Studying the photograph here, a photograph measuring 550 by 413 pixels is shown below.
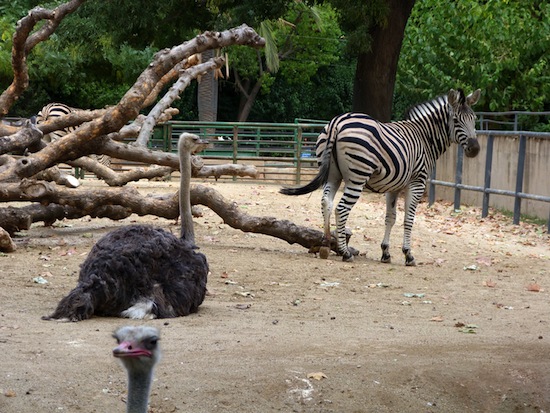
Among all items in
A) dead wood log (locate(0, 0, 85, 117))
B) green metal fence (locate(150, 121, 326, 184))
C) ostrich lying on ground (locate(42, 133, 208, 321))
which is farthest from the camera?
green metal fence (locate(150, 121, 326, 184))

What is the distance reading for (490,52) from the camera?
26312 mm

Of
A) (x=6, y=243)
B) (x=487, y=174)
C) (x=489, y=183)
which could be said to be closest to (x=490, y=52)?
(x=487, y=174)

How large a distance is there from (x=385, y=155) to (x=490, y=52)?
15.2 meters

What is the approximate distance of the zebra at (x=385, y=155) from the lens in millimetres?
11945

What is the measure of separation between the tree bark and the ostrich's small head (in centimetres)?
1798

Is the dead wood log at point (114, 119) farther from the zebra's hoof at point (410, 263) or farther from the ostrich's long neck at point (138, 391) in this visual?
the ostrich's long neck at point (138, 391)

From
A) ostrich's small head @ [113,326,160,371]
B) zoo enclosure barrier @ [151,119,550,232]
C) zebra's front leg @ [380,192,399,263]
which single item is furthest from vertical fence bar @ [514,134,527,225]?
ostrich's small head @ [113,326,160,371]

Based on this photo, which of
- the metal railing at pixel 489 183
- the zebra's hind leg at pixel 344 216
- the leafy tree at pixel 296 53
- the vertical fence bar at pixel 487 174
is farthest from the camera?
the leafy tree at pixel 296 53

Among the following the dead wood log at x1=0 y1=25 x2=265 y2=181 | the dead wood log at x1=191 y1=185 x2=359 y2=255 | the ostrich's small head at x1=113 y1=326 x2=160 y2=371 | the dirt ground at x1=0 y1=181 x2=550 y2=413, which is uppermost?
the dead wood log at x1=0 y1=25 x2=265 y2=181

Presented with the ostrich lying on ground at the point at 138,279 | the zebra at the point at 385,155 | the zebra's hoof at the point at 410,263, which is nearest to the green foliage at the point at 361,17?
the zebra at the point at 385,155

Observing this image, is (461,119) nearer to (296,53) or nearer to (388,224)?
(388,224)

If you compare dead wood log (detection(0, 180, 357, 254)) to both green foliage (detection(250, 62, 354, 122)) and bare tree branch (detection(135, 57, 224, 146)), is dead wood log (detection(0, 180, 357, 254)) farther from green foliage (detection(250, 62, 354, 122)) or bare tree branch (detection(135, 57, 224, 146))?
green foliage (detection(250, 62, 354, 122))

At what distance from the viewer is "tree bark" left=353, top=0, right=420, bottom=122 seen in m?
21.0

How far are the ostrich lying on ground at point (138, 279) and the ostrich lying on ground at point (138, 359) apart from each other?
3973mm
